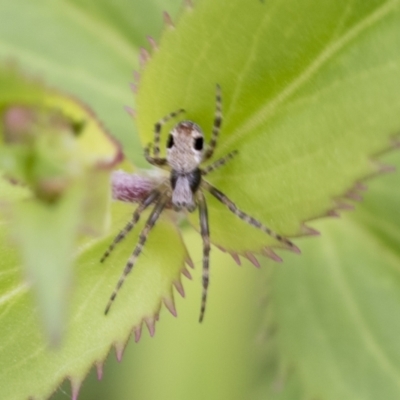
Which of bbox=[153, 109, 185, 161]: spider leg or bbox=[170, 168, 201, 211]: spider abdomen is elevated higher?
bbox=[153, 109, 185, 161]: spider leg

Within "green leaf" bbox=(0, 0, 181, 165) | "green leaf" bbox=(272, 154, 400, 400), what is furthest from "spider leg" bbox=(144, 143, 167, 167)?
"green leaf" bbox=(272, 154, 400, 400)

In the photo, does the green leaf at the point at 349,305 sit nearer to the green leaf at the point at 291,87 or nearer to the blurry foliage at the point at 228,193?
the blurry foliage at the point at 228,193

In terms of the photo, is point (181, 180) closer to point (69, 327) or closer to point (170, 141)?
point (170, 141)

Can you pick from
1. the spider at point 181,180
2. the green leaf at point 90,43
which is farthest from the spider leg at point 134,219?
the green leaf at point 90,43

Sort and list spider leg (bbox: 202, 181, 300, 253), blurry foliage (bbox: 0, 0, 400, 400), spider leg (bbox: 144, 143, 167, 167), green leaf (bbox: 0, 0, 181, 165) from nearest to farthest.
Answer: blurry foliage (bbox: 0, 0, 400, 400)
spider leg (bbox: 202, 181, 300, 253)
spider leg (bbox: 144, 143, 167, 167)
green leaf (bbox: 0, 0, 181, 165)

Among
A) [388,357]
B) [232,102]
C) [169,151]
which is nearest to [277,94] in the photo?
[232,102]

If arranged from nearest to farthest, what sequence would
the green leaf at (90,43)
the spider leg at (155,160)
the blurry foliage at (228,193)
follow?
1. the blurry foliage at (228,193)
2. the spider leg at (155,160)
3. the green leaf at (90,43)

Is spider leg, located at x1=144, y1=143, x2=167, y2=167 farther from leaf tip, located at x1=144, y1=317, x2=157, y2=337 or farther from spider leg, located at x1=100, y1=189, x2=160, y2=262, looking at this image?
leaf tip, located at x1=144, y1=317, x2=157, y2=337

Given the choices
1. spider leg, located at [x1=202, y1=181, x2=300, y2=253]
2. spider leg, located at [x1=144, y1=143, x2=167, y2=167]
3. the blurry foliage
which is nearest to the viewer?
the blurry foliage
